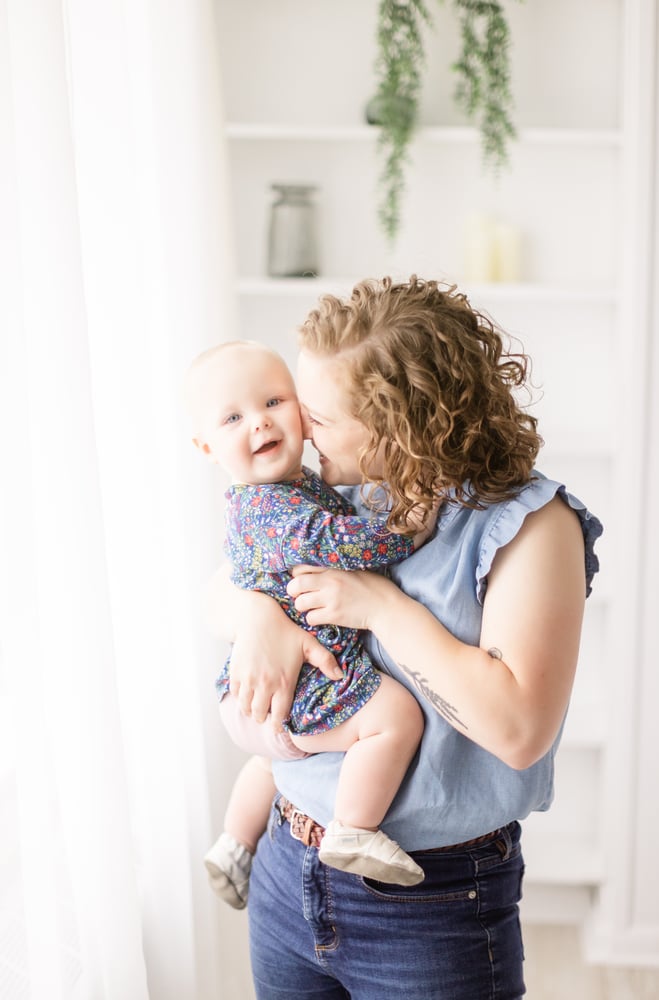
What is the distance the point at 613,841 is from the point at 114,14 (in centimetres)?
234

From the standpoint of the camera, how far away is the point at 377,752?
3.28 feet

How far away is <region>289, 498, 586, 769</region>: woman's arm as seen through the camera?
922 mm

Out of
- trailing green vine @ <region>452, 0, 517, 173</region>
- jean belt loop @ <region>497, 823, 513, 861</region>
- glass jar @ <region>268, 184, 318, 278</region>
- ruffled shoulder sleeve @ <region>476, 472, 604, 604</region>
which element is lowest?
jean belt loop @ <region>497, 823, 513, 861</region>

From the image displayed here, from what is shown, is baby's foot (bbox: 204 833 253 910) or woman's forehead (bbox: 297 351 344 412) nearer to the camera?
woman's forehead (bbox: 297 351 344 412)

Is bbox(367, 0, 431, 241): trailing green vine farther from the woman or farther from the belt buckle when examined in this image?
the belt buckle

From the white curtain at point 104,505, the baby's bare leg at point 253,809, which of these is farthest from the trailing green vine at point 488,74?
the baby's bare leg at point 253,809

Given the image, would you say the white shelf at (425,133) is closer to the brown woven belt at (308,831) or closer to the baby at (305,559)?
the baby at (305,559)

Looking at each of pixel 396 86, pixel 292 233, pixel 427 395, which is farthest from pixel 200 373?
pixel 396 86

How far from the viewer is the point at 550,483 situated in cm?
99

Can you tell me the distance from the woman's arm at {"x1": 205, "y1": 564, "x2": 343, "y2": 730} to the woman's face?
0.21 metres

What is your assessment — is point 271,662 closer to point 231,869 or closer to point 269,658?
Answer: point 269,658

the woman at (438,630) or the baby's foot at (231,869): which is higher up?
the woman at (438,630)

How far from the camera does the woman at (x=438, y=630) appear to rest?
0.94 meters

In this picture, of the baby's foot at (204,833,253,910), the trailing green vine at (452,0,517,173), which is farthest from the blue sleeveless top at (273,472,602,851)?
the trailing green vine at (452,0,517,173)
